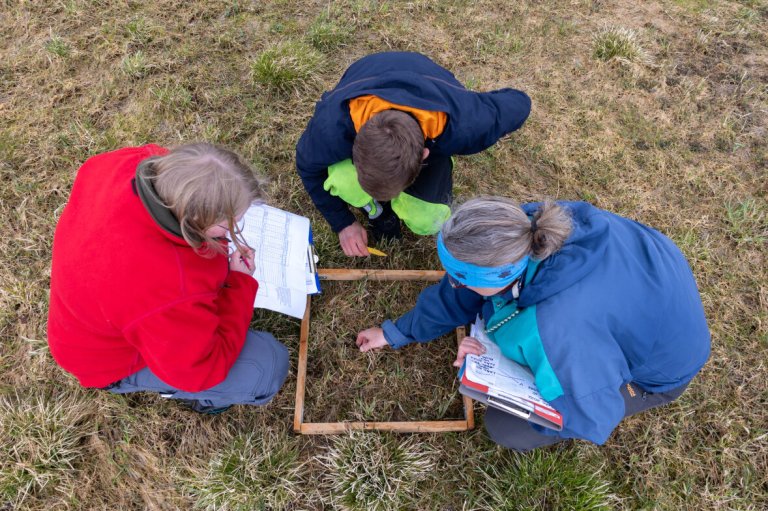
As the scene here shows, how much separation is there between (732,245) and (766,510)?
185cm

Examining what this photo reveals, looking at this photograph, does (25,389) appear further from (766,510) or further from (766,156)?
(766,156)

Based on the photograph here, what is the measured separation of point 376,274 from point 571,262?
1537mm

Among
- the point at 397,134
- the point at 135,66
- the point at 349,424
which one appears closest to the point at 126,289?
the point at 397,134

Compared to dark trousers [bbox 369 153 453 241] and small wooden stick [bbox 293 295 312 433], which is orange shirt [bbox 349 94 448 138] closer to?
dark trousers [bbox 369 153 453 241]

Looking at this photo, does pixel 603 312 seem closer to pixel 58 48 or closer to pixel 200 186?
pixel 200 186

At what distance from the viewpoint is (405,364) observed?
2902 mm

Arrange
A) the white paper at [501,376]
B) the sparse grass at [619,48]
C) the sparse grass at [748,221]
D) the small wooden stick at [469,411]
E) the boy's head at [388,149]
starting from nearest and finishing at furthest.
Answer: the white paper at [501,376] → the boy's head at [388,149] → the small wooden stick at [469,411] → the sparse grass at [748,221] → the sparse grass at [619,48]

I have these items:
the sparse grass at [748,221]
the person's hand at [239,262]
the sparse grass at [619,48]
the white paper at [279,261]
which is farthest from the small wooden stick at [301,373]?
the sparse grass at [619,48]

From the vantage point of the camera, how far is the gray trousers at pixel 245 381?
227cm

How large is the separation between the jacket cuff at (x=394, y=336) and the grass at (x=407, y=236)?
25 cm

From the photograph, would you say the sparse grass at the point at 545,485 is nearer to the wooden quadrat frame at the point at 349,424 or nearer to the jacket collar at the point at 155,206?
the wooden quadrat frame at the point at 349,424

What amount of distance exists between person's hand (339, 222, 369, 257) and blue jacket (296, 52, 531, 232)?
42 cm

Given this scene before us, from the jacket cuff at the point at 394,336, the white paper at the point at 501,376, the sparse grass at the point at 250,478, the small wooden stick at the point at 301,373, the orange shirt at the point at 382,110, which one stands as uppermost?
the orange shirt at the point at 382,110

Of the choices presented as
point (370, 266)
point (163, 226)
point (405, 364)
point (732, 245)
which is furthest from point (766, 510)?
point (163, 226)
